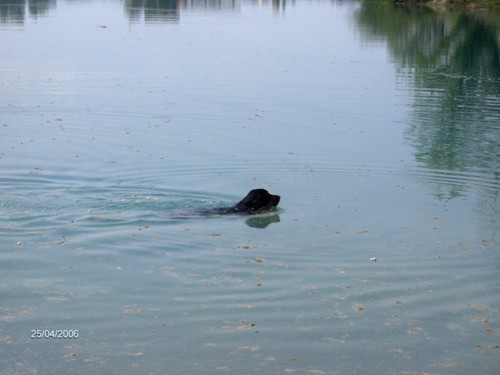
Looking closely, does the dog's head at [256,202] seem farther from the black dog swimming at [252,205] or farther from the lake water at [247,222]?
the lake water at [247,222]

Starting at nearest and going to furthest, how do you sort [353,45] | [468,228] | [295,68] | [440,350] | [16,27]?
[440,350] < [468,228] < [295,68] < [353,45] < [16,27]

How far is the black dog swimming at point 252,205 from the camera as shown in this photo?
47.5 ft

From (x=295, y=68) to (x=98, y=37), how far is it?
14752mm

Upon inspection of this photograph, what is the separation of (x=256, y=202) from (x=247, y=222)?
42 centimetres

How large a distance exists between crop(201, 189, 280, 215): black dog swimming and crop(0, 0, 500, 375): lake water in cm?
25

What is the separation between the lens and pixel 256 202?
1453 cm

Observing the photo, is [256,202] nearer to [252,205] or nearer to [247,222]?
[252,205]

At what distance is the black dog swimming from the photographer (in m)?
14.5

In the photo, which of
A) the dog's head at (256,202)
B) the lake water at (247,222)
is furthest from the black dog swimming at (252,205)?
the lake water at (247,222)

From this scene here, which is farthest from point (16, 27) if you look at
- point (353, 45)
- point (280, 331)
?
point (280, 331)

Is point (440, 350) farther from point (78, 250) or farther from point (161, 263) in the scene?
point (78, 250)

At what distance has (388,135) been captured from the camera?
21797 millimetres

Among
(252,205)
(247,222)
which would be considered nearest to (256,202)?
(252,205)

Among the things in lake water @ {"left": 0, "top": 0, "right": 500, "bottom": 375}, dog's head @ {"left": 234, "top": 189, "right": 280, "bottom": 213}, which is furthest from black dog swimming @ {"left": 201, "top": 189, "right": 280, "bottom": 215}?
lake water @ {"left": 0, "top": 0, "right": 500, "bottom": 375}
